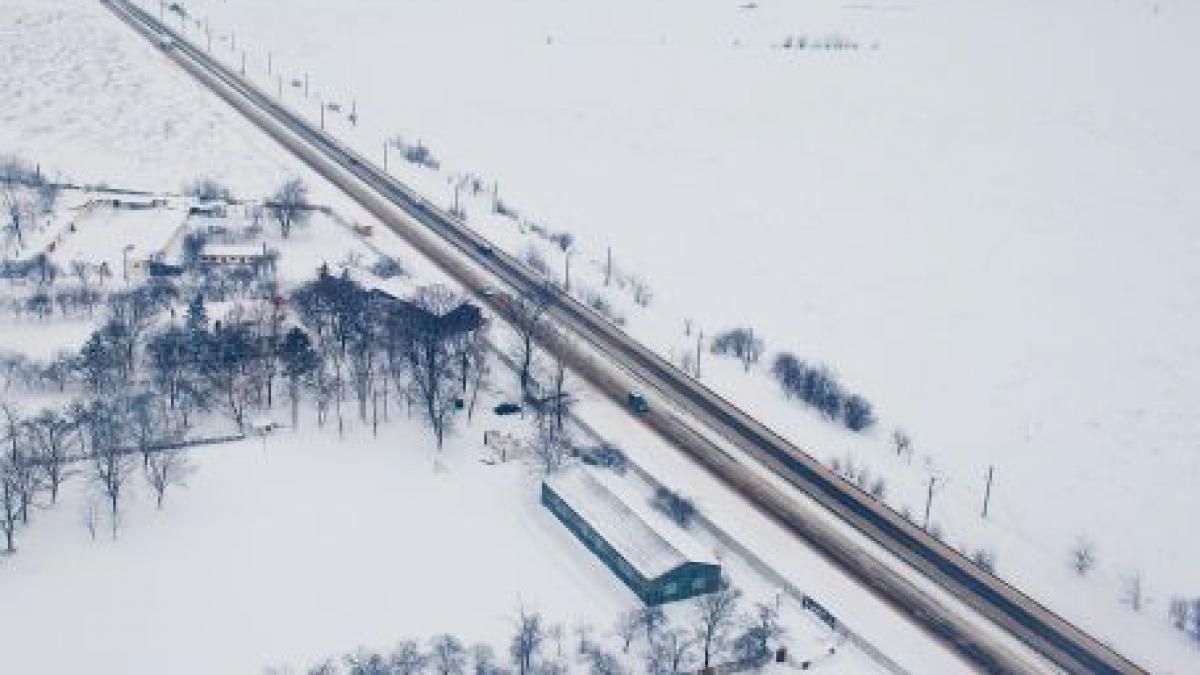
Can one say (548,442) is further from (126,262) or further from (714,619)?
(126,262)

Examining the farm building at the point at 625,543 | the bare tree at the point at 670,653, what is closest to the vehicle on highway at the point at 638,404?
the farm building at the point at 625,543

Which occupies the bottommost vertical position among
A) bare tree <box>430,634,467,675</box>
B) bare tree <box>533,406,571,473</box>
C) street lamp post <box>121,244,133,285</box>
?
bare tree <box>430,634,467,675</box>

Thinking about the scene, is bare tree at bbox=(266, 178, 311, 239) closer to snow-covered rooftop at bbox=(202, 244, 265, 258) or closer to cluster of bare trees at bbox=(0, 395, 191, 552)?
snow-covered rooftop at bbox=(202, 244, 265, 258)

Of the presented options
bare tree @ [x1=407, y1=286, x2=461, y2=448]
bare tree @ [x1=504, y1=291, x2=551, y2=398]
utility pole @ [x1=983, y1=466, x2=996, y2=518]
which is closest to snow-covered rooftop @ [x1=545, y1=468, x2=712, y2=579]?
bare tree @ [x1=407, y1=286, x2=461, y2=448]

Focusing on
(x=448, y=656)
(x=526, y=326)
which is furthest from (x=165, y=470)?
(x=526, y=326)

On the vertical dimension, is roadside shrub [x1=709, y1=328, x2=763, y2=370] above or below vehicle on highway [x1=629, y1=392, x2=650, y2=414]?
above

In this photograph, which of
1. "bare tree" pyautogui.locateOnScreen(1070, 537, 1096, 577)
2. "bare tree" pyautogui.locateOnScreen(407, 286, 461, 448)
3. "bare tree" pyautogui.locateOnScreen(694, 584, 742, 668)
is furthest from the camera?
"bare tree" pyautogui.locateOnScreen(407, 286, 461, 448)

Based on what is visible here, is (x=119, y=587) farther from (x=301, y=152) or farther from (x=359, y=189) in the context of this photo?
(x=301, y=152)

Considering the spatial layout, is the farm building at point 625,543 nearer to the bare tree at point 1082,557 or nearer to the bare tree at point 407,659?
the bare tree at point 407,659
